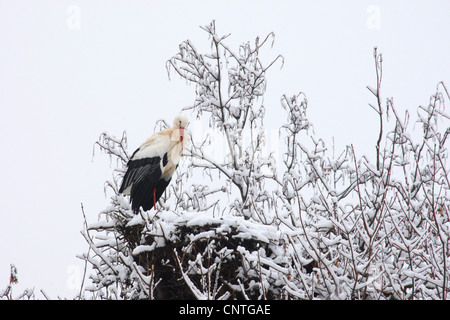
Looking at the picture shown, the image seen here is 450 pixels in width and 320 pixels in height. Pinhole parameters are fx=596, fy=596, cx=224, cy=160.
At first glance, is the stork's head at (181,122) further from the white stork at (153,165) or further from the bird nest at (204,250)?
the bird nest at (204,250)

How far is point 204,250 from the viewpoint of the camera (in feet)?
18.7

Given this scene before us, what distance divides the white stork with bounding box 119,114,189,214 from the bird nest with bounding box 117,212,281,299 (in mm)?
2017

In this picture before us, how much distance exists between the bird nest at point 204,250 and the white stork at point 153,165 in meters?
2.02

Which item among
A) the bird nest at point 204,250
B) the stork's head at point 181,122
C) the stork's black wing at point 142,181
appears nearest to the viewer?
the bird nest at point 204,250

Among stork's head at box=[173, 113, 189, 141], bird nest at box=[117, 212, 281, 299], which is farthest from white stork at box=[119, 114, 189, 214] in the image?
bird nest at box=[117, 212, 281, 299]

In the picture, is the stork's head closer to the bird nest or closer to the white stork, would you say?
the white stork

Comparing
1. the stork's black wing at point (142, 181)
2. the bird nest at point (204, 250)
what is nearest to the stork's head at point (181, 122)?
the stork's black wing at point (142, 181)

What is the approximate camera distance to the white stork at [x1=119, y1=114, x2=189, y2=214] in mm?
7902

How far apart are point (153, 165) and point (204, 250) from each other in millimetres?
2565

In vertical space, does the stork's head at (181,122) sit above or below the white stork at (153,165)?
above

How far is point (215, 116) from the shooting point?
29.1ft

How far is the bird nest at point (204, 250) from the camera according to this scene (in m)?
5.48

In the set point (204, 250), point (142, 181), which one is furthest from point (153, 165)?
point (204, 250)
